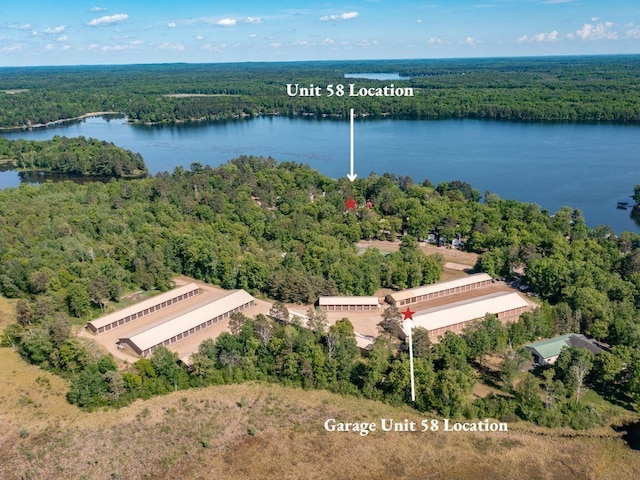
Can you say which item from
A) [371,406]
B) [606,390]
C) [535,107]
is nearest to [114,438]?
[371,406]

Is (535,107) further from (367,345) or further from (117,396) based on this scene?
(117,396)

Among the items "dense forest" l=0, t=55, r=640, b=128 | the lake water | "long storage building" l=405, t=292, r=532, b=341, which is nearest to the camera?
"long storage building" l=405, t=292, r=532, b=341

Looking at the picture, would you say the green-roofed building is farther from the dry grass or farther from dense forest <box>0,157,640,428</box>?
the dry grass

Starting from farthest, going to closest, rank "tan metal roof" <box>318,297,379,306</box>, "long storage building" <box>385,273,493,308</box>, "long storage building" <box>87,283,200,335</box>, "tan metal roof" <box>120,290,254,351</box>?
"long storage building" <box>385,273,493,308</box> → "tan metal roof" <box>318,297,379,306</box> → "long storage building" <box>87,283,200,335</box> → "tan metal roof" <box>120,290,254,351</box>

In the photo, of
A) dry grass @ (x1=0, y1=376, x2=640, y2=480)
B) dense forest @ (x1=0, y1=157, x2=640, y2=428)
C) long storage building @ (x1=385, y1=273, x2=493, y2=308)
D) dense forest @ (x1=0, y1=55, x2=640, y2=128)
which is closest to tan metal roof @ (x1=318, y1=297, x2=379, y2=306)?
dense forest @ (x1=0, y1=157, x2=640, y2=428)

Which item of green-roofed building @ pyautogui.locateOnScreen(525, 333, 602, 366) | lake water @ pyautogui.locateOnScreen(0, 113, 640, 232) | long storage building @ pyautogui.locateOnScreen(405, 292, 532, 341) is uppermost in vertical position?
lake water @ pyautogui.locateOnScreen(0, 113, 640, 232)

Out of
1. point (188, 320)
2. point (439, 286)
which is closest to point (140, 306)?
point (188, 320)

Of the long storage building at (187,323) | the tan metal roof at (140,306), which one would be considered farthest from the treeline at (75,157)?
the long storage building at (187,323)

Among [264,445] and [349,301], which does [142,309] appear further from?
[264,445]
